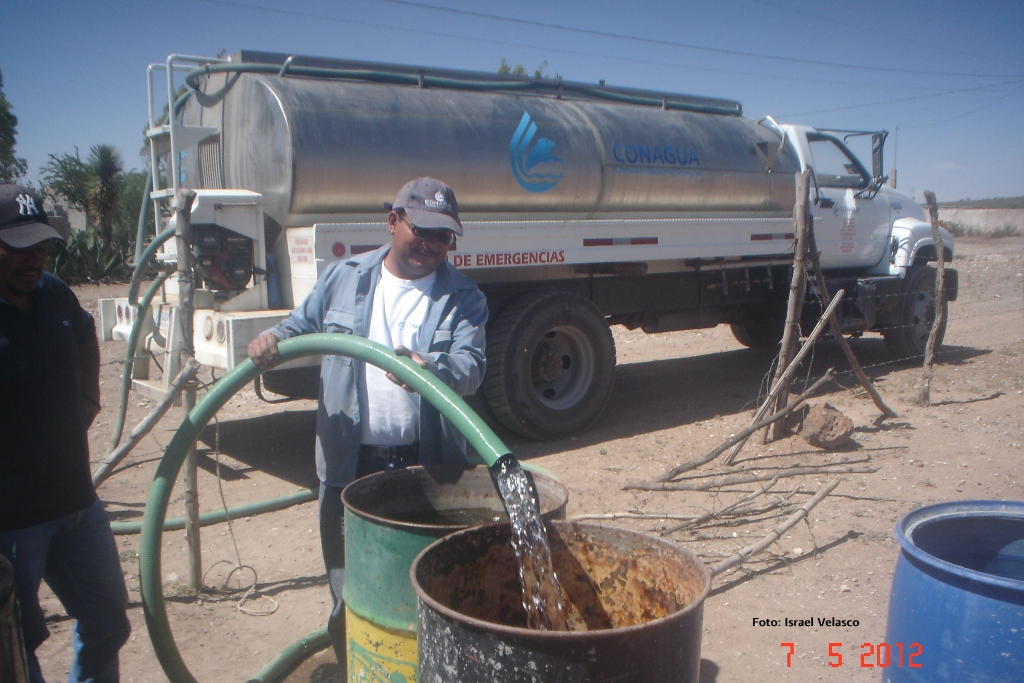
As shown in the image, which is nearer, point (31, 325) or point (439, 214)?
point (31, 325)

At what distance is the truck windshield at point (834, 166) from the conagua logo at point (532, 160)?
393 centimetres

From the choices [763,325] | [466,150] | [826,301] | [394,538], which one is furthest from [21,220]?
[763,325]

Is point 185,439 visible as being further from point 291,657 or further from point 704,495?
point 704,495

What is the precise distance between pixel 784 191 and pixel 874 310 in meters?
1.88

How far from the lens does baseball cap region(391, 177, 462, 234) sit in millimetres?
2570

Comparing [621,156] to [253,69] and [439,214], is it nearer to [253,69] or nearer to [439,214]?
[253,69]

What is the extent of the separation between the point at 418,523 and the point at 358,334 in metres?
0.64

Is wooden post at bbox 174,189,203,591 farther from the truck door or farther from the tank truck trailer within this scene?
the truck door

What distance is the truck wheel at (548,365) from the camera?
245 inches

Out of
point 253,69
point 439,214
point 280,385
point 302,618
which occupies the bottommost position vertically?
point 302,618

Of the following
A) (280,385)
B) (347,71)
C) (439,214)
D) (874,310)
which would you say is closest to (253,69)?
(347,71)

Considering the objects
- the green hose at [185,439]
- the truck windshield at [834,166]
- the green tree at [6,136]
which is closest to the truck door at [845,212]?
the truck windshield at [834,166]

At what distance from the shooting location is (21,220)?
2326 millimetres

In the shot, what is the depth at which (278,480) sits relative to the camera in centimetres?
569
